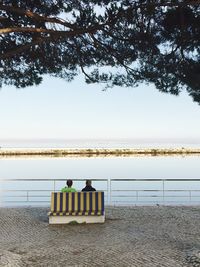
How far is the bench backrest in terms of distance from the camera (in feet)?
30.8

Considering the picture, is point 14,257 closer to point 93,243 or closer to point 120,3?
point 93,243

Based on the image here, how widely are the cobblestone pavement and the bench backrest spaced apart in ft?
1.40

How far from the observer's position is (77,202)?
9.45m

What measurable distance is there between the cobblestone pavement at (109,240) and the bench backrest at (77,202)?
0.43 metres

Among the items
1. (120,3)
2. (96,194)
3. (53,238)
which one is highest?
(120,3)

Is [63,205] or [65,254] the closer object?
[65,254]

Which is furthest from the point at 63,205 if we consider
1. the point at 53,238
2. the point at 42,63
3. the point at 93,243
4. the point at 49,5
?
the point at 49,5

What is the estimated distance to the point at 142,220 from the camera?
378 inches

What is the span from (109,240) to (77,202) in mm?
1983

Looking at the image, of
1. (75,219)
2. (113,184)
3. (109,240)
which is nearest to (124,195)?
(75,219)

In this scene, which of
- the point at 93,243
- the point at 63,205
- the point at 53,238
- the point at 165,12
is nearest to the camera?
the point at 93,243

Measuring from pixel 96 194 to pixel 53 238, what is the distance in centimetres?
190

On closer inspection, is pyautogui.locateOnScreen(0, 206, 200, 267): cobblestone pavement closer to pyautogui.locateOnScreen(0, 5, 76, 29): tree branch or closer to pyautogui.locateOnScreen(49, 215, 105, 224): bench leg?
pyautogui.locateOnScreen(49, 215, 105, 224): bench leg

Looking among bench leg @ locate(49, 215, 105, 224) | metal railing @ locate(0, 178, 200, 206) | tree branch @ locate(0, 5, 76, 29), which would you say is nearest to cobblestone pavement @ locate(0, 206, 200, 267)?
bench leg @ locate(49, 215, 105, 224)
